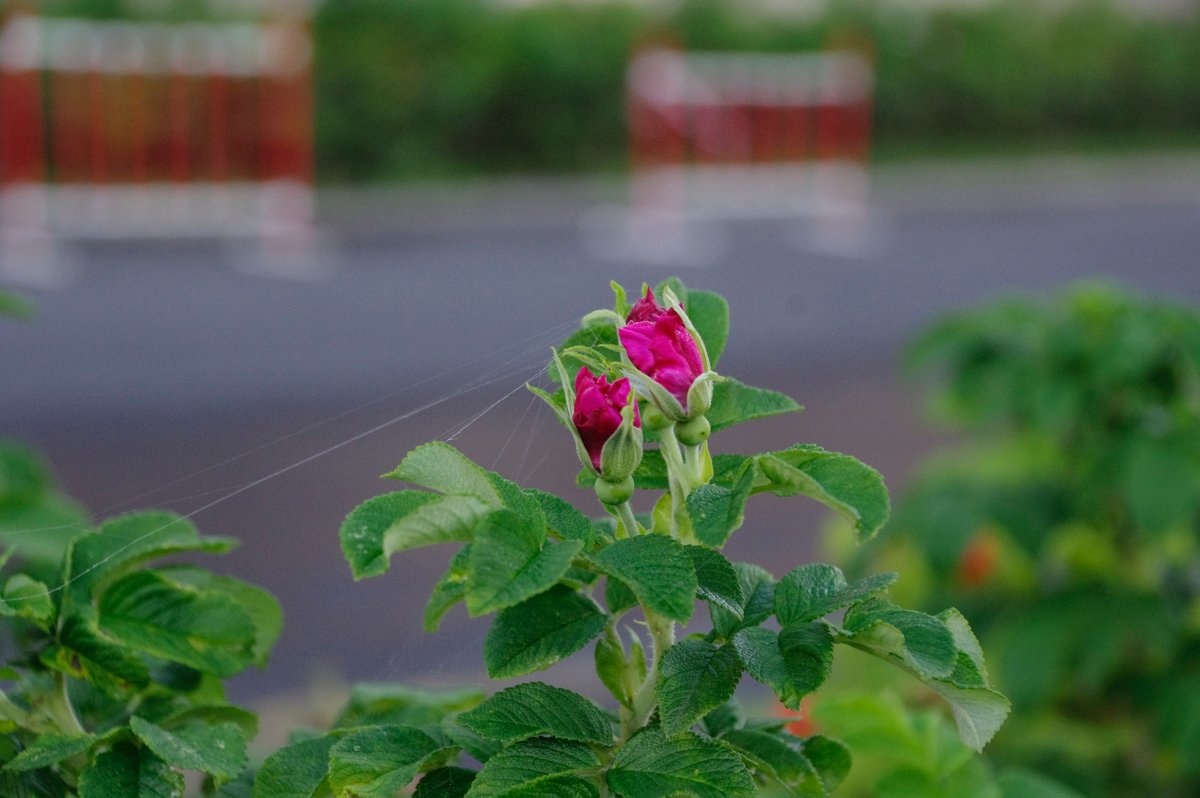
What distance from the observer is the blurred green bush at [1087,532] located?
226 cm

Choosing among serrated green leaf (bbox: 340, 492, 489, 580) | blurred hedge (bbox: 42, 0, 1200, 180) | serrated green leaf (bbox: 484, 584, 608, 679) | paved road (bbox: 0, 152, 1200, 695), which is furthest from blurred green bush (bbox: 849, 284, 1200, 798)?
blurred hedge (bbox: 42, 0, 1200, 180)

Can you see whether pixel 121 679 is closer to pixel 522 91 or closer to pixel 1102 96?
pixel 522 91

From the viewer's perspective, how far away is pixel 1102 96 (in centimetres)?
1922

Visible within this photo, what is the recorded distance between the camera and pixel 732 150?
1273 centimetres

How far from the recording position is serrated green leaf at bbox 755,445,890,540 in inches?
A: 34.4

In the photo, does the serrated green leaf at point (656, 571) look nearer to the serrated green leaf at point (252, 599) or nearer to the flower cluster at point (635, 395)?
the flower cluster at point (635, 395)

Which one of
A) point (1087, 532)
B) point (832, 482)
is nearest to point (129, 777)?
point (832, 482)

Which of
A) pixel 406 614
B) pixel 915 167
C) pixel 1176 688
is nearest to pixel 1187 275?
pixel 915 167

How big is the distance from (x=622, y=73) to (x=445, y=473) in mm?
15164

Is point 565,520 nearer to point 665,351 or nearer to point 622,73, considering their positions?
point 665,351

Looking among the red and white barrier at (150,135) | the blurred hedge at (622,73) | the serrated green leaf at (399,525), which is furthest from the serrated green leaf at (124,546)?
the blurred hedge at (622,73)

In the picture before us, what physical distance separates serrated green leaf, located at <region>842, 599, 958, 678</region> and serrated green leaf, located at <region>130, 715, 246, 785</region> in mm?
388

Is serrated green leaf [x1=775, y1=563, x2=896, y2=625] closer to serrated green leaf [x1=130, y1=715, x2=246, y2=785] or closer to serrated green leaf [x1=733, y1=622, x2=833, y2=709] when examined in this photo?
serrated green leaf [x1=733, y1=622, x2=833, y2=709]

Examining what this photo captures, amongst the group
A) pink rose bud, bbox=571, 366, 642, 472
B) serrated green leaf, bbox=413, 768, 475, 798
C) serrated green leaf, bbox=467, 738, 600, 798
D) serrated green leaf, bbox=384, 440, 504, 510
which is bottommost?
serrated green leaf, bbox=413, 768, 475, 798
